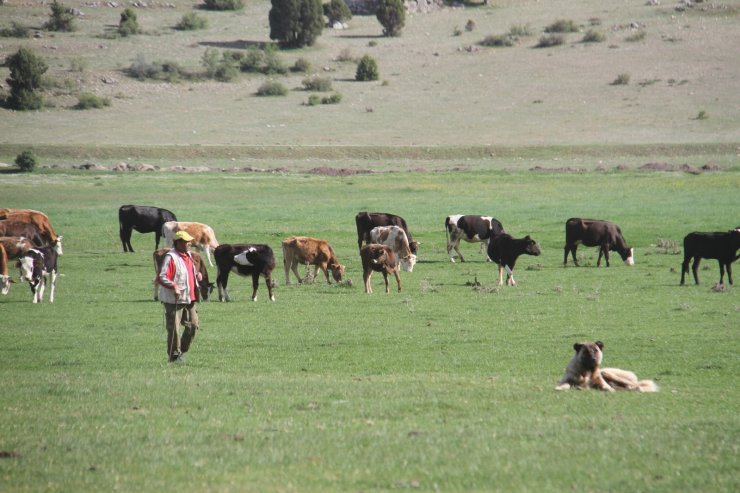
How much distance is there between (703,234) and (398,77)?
74856mm

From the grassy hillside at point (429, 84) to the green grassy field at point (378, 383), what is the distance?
4289 centimetres

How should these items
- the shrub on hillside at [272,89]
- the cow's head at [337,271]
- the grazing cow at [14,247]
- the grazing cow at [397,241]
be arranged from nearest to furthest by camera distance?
the grazing cow at [14,247] → the cow's head at [337,271] → the grazing cow at [397,241] → the shrub on hillside at [272,89]

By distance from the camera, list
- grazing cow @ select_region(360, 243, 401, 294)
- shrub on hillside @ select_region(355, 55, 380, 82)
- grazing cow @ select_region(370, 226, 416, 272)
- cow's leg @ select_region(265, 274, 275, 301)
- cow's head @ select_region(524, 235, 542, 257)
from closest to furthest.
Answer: cow's leg @ select_region(265, 274, 275, 301)
grazing cow @ select_region(360, 243, 401, 294)
cow's head @ select_region(524, 235, 542, 257)
grazing cow @ select_region(370, 226, 416, 272)
shrub on hillside @ select_region(355, 55, 380, 82)

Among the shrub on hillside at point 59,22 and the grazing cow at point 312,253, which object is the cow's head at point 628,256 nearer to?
the grazing cow at point 312,253

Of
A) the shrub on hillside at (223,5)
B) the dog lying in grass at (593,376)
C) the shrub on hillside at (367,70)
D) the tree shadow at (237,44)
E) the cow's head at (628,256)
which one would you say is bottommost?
the cow's head at (628,256)

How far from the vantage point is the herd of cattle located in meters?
23.3

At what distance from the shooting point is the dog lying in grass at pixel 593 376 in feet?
41.8

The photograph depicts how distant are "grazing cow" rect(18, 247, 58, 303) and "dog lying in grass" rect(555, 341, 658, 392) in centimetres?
1330

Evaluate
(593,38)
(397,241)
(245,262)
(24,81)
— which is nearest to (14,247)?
(245,262)

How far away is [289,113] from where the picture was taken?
8525 centimetres

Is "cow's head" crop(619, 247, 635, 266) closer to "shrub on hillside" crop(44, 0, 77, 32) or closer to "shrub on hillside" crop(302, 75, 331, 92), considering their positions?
"shrub on hillside" crop(302, 75, 331, 92)

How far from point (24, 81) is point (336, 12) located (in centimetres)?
4474

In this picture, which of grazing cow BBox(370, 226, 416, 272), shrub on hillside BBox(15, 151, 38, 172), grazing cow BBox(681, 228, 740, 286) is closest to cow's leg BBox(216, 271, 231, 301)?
grazing cow BBox(370, 226, 416, 272)

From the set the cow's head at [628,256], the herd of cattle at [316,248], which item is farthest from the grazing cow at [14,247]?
the cow's head at [628,256]
